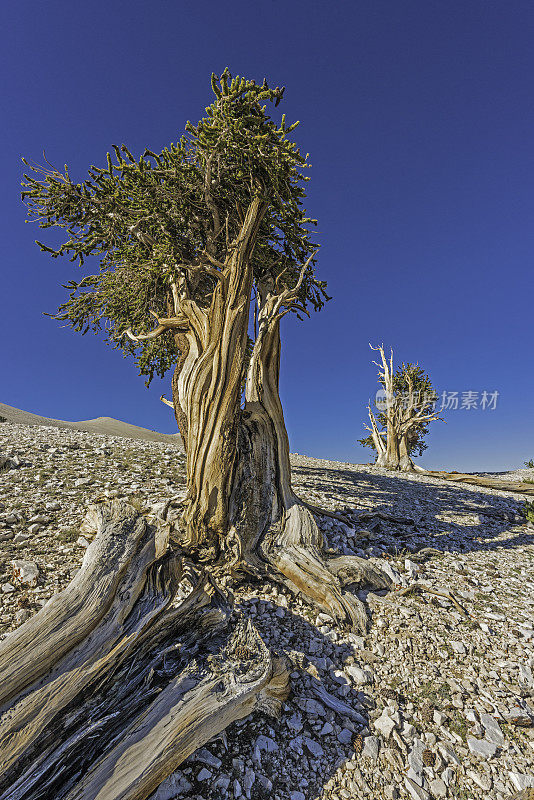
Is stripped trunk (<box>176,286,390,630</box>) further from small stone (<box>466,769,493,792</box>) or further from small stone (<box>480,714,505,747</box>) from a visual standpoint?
small stone (<box>466,769,493,792</box>)

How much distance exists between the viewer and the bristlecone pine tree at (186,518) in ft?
7.79

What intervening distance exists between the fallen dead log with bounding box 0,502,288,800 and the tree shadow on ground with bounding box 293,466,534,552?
4.53 metres

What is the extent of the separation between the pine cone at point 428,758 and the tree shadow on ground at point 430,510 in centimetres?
384

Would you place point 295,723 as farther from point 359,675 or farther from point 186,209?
point 186,209

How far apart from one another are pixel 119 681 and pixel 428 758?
260 cm

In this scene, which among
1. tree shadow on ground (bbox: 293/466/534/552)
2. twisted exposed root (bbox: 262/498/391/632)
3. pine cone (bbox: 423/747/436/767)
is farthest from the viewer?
tree shadow on ground (bbox: 293/466/534/552)

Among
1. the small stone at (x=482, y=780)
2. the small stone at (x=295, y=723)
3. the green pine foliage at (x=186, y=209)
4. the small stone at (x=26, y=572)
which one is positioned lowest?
the small stone at (x=295, y=723)

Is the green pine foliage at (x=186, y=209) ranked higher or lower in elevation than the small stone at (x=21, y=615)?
higher

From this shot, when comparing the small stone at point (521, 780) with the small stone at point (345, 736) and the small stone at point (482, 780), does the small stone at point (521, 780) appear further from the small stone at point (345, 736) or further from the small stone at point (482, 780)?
the small stone at point (345, 736)

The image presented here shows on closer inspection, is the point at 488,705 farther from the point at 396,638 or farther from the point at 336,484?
the point at 336,484

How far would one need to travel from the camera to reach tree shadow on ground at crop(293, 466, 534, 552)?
283 inches

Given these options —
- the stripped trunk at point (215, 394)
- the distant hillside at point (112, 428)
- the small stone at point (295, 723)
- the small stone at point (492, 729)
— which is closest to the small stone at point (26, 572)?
the stripped trunk at point (215, 394)

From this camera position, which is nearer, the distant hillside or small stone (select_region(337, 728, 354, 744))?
small stone (select_region(337, 728, 354, 744))

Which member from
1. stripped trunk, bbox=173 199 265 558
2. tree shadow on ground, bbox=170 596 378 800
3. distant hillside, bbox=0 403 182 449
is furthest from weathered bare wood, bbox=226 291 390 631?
distant hillside, bbox=0 403 182 449
